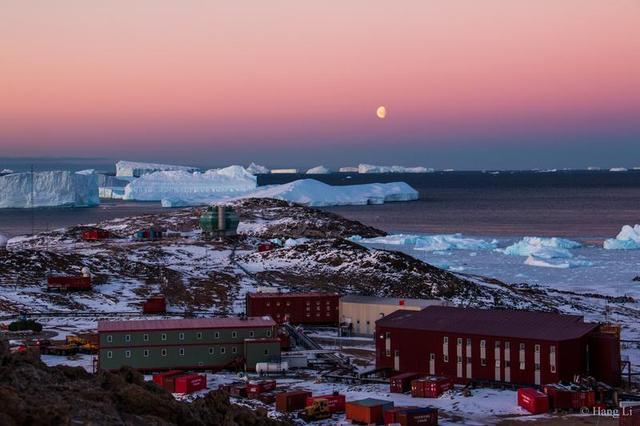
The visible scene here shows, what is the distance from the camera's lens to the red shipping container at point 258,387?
26584 mm

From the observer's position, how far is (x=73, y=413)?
47.3 feet

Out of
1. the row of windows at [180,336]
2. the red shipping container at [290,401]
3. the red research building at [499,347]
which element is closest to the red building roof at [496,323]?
the red research building at [499,347]

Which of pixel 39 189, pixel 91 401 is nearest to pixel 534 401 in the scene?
pixel 91 401

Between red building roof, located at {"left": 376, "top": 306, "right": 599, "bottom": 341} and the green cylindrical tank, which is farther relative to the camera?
the green cylindrical tank

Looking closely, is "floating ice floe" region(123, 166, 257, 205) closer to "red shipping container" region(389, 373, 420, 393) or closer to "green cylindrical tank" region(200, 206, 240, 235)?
"green cylindrical tank" region(200, 206, 240, 235)

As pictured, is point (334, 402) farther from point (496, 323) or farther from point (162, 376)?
point (496, 323)

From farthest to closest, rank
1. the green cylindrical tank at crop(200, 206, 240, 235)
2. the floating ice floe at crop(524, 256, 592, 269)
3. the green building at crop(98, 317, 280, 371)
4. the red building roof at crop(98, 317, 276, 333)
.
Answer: the green cylindrical tank at crop(200, 206, 240, 235)
the floating ice floe at crop(524, 256, 592, 269)
the red building roof at crop(98, 317, 276, 333)
the green building at crop(98, 317, 280, 371)

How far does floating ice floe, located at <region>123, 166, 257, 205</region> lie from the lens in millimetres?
173500

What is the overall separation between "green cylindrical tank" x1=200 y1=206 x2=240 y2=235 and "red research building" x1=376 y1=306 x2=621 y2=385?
1627 inches

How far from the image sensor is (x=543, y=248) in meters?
71.3

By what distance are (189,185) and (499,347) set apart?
152 meters

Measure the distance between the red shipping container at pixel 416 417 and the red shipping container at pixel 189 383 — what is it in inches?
283

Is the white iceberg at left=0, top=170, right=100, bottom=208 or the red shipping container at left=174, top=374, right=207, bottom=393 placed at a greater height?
the white iceberg at left=0, top=170, right=100, bottom=208

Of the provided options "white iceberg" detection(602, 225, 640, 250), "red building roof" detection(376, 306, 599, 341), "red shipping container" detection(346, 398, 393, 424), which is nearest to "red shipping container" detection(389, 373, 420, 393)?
"red building roof" detection(376, 306, 599, 341)
